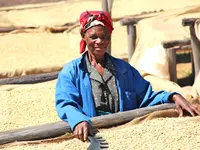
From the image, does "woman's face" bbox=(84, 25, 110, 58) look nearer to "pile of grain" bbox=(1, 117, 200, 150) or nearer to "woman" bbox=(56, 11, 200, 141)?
"woman" bbox=(56, 11, 200, 141)

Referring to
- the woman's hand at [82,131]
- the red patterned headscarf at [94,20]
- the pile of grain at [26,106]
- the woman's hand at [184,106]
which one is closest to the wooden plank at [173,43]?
the pile of grain at [26,106]

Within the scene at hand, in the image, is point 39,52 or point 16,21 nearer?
point 39,52

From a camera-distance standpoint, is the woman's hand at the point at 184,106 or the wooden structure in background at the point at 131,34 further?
the wooden structure in background at the point at 131,34

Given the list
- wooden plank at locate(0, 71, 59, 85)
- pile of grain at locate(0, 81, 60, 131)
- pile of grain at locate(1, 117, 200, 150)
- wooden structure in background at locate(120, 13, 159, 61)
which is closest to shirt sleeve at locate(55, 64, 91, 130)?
pile of grain at locate(1, 117, 200, 150)

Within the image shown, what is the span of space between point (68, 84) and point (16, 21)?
9.63 m

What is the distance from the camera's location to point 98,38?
10.3 ft

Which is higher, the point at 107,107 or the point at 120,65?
the point at 120,65

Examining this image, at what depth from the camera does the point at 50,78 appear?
6.52 metres

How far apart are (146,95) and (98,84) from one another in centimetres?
33

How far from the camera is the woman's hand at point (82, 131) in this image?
288 centimetres

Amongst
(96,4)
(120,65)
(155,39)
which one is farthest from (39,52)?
(120,65)

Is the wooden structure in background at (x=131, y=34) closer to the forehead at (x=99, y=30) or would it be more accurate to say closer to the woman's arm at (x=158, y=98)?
the woman's arm at (x=158, y=98)

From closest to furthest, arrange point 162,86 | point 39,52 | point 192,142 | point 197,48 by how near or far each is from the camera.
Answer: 1. point 192,142
2. point 162,86
3. point 197,48
4. point 39,52

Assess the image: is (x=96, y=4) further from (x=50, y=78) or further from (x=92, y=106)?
(x=92, y=106)
